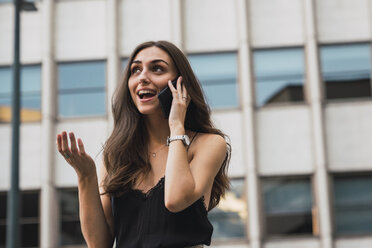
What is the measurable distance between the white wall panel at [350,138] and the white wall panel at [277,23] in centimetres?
239

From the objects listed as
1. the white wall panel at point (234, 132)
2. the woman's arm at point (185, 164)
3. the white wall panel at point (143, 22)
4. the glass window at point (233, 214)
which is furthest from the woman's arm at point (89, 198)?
the white wall panel at point (143, 22)

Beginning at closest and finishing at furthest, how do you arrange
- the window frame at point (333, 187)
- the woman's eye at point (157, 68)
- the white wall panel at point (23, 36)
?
1. the woman's eye at point (157, 68)
2. the window frame at point (333, 187)
3. the white wall panel at point (23, 36)

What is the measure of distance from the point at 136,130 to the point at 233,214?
616 inches

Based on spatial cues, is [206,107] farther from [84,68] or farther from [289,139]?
[84,68]

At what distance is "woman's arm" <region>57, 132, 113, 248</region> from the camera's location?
2.91 m

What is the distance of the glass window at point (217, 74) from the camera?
19422mm

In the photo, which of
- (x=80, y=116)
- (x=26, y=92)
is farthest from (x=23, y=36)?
(x=80, y=116)

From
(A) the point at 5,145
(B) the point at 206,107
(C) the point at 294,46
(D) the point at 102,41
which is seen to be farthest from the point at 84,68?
(B) the point at 206,107

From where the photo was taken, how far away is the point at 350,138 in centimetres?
1870

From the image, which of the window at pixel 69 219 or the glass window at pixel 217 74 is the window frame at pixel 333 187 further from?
the window at pixel 69 219

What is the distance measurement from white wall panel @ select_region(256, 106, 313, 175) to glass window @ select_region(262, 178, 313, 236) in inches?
13.5

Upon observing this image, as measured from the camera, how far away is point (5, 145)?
19719 millimetres

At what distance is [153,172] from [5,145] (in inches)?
679

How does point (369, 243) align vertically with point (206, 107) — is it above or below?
below
